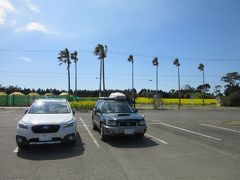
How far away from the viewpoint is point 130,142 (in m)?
11.5

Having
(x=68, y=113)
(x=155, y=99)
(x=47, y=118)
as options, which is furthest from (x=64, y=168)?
(x=155, y=99)

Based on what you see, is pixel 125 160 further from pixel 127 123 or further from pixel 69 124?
pixel 127 123

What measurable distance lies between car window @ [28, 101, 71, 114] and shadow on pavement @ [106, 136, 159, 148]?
2.22m

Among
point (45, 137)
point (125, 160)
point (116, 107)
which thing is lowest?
point (125, 160)

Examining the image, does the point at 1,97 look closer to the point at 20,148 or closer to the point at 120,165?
the point at 20,148

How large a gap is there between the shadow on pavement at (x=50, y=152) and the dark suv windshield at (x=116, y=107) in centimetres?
261

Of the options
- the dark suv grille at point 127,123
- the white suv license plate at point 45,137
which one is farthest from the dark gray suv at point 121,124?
the white suv license plate at point 45,137

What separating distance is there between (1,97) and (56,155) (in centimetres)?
A: 5191

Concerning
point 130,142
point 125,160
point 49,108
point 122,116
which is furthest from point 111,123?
point 125,160

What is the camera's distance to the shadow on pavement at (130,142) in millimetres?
10797

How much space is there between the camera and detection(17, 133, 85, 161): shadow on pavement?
8758 mm

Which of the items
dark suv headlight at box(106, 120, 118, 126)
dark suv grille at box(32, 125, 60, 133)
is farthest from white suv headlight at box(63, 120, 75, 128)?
dark suv headlight at box(106, 120, 118, 126)

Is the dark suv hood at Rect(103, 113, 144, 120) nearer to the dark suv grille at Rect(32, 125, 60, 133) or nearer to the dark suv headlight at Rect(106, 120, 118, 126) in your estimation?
the dark suv headlight at Rect(106, 120, 118, 126)

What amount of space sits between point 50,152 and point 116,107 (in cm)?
455
